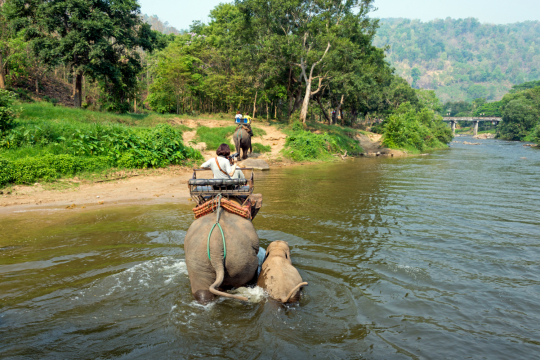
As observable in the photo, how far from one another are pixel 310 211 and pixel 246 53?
932 inches

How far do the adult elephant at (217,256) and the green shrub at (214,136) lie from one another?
16.2 metres

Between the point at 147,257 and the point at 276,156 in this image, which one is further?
the point at 276,156

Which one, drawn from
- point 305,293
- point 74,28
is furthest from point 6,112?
point 305,293

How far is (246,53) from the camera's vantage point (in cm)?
3012

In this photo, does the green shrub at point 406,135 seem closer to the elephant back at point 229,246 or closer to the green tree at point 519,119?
the elephant back at point 229,246

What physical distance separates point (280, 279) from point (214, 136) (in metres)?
17.9

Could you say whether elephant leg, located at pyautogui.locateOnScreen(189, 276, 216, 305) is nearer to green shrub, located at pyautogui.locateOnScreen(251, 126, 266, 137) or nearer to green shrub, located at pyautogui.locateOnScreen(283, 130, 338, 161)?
green shrub, located at pyautogui.locateOnScreen(283, 130, 338, 161)

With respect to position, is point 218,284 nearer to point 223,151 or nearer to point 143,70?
point 223,151

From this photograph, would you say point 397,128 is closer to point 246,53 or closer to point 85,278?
point 246,53

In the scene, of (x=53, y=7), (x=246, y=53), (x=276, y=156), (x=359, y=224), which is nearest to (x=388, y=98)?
(x=246, y=53)

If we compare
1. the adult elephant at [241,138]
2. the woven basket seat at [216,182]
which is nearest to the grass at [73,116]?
the adult elephant at [241,138]

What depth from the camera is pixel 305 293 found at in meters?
5.27

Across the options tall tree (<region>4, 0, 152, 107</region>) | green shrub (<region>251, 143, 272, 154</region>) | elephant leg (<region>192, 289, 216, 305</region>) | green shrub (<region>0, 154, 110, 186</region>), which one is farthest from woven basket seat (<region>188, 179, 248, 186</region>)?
tall tree (<region>4, 0, 152, 107</region>)

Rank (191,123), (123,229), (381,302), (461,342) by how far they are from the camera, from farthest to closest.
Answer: (191,123) < (123,229) < (381,302) < (461,342)
